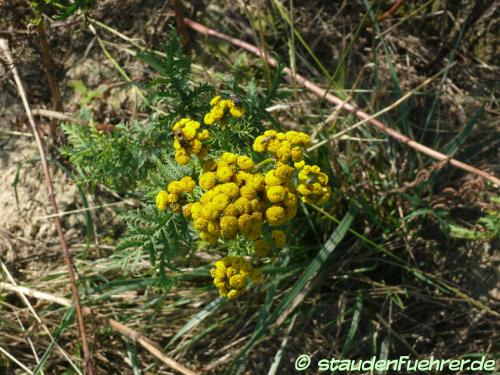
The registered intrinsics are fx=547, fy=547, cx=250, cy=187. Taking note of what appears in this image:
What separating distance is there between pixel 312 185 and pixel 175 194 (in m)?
0.59

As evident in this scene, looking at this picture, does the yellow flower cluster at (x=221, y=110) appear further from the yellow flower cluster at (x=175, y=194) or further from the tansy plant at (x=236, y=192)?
the yellow flower cluster at (x=175, y=194)

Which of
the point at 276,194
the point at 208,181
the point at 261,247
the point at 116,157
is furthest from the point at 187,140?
the point at 116,157

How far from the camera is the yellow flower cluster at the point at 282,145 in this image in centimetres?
233

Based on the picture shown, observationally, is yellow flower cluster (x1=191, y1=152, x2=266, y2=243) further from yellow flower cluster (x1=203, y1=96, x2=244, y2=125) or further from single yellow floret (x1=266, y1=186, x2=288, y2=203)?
yellow flower cluster (x1=203, y1=96, x2=244, y2=125)

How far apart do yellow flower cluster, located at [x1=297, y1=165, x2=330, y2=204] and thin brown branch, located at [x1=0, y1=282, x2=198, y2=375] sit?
1.58 m

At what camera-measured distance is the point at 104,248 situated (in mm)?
3916

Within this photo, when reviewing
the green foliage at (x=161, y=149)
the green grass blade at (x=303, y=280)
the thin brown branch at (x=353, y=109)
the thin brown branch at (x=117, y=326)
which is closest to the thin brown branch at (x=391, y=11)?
the thin brown branch at (x=353, y=109)

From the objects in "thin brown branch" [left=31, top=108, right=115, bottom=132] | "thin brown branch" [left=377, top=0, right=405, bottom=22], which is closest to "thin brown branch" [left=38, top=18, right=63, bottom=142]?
"thin brown branch" [left=31, top=108, right=115, bottom=132]

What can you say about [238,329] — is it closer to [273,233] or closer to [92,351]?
[92,351]

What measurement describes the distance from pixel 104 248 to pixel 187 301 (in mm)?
743

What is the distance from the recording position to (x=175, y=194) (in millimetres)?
2293

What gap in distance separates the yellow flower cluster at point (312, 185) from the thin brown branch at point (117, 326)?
158cm

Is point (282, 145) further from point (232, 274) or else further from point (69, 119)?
point (69, 119)

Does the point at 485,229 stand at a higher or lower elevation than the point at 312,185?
lower
